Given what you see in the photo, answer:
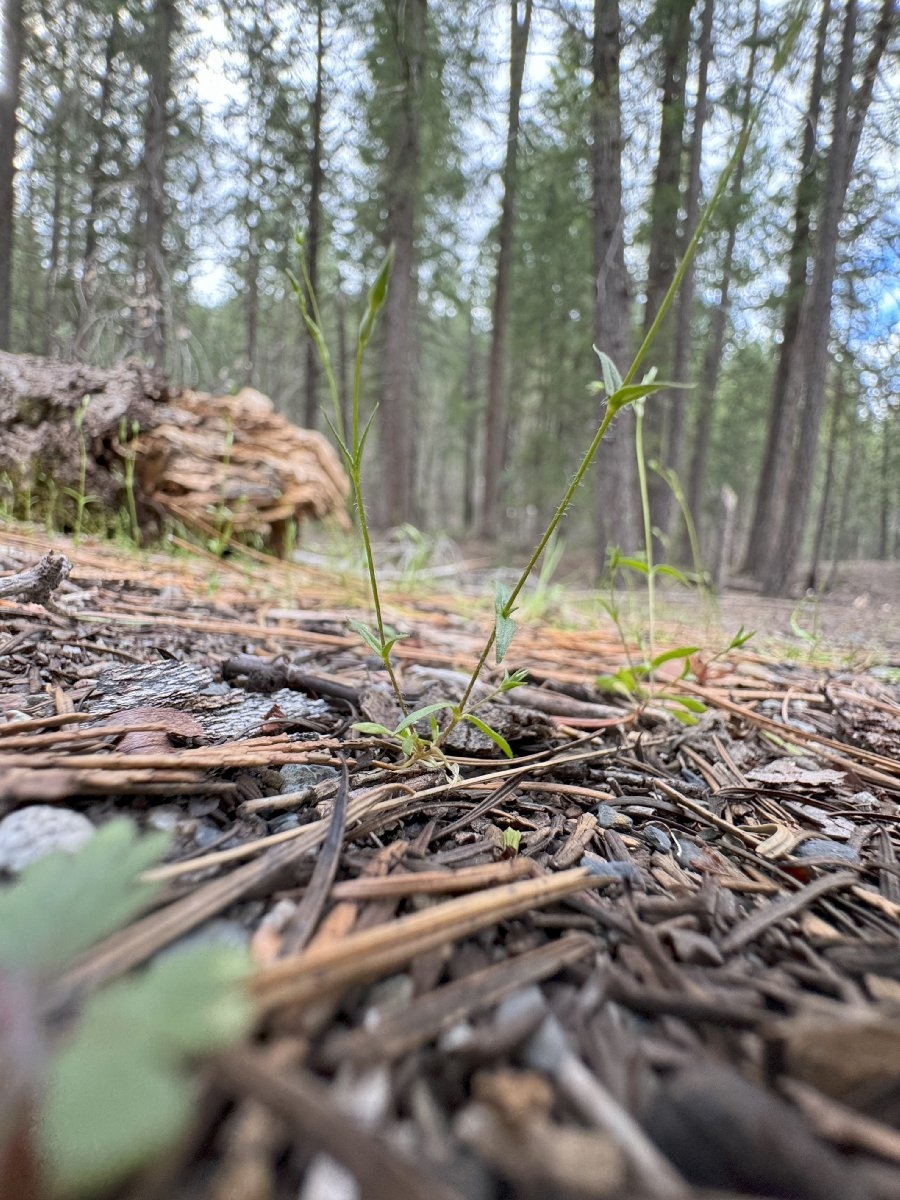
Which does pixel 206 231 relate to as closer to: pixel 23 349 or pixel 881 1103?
pixel 23 349

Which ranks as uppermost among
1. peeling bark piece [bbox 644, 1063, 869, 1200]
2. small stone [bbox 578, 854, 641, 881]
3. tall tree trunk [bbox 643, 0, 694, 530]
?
tall tree trunk [bbox 643, 0, 694, 530]

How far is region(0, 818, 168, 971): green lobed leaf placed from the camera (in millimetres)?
403

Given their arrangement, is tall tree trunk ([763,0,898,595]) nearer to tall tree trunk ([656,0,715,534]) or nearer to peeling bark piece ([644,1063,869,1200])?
tall tree trunk ([656,0,715,534])

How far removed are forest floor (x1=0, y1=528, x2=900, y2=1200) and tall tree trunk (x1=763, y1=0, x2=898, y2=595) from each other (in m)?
5.89

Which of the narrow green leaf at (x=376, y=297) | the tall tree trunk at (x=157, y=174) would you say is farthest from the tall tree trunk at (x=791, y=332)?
the narrow green leaf at (x=376, y=297)

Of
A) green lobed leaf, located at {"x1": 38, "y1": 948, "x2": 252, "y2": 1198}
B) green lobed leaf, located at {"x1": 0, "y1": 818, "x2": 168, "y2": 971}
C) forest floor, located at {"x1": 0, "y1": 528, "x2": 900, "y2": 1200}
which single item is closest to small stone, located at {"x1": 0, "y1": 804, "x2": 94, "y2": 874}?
forest floor, located at {"x1": 0, "y1": 528, "x2": 900, "y2": 1200}

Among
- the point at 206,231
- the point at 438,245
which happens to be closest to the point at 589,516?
the point at 438,245

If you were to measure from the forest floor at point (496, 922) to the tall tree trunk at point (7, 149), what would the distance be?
6613 millimetres

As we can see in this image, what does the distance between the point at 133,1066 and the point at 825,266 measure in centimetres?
781

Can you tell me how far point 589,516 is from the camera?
→ 14.3 m

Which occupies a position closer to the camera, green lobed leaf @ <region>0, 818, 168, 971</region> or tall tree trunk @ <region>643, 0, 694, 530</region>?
green lobed leaf @ <region>0, 818, 168, 971</region>

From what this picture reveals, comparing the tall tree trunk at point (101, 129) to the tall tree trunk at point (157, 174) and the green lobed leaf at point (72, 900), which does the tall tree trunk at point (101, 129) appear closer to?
the tall tree trunk at point (157, 174)

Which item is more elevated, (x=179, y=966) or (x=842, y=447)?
(x=842, y=447)

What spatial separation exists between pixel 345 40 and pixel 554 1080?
1148 centimetres
